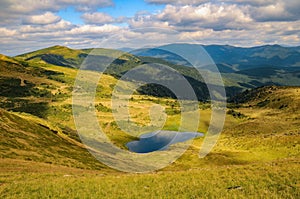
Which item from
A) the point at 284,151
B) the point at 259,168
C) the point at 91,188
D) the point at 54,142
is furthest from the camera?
the point at 284,151

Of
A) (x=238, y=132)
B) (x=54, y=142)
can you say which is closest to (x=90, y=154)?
(x=54, y=142)

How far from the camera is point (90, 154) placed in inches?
3159

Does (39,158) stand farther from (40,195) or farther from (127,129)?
(127,129)

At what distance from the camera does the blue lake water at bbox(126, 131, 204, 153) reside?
455ft

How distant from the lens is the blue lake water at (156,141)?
139m

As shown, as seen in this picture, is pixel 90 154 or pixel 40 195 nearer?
pixel 40 195

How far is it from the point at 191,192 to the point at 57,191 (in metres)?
12.2

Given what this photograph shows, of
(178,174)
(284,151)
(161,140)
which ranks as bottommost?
(161,140)

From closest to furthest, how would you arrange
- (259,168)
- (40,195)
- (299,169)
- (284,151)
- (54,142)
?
(40,195)
(299,169)
(259,168)
(54,142)
(284,151)

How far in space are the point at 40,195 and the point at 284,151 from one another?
8300 centimetres

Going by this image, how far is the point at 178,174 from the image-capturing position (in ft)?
116

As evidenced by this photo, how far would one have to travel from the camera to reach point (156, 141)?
16050cm

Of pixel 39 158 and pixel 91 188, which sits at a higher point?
pixel 91 188

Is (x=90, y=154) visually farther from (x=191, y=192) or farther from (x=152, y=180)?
(x=191, y=192)
